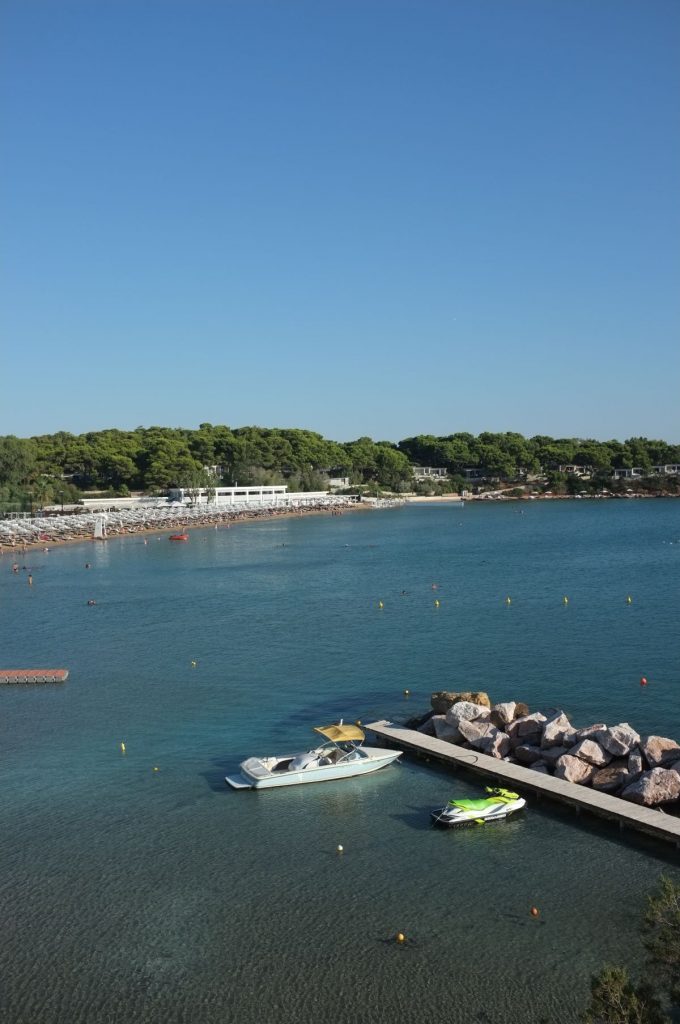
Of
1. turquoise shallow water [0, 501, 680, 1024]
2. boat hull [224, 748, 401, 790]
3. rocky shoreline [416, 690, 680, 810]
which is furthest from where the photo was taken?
boat hull [224, 748, 401, 790]

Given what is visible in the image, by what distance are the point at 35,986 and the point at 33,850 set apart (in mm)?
4579

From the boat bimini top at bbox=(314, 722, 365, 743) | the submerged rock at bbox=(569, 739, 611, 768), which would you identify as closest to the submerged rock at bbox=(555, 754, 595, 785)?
the submerged rock at bbox=(569, 739, 611, 768)

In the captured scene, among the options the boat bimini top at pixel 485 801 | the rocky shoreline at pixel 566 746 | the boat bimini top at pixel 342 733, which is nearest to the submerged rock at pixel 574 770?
the rocky shoreline at pixel 566 746

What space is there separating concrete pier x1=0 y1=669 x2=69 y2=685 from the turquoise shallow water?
0.54 metres

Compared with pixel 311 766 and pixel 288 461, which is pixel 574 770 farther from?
pixel 288 461

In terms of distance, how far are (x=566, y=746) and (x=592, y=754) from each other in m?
1.00

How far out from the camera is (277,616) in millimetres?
45125

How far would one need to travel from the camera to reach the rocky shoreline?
1856cm

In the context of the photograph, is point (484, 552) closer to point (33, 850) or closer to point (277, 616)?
point (277, 616)

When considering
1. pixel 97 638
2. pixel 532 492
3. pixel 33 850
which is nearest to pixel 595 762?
pixel 33 850

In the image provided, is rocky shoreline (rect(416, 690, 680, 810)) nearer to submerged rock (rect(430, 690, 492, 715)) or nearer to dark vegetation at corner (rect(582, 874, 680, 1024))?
submerged rock (rect(430, 690, 492, 715))

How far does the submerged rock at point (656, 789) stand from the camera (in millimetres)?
18203

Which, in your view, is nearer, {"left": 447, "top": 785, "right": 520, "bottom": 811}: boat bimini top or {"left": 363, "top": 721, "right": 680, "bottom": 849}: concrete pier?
{"left": 363, "top": 721, "right": 680, "bottom": 849}: concrete pier

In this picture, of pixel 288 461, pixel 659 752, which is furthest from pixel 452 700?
pixel 288 461
